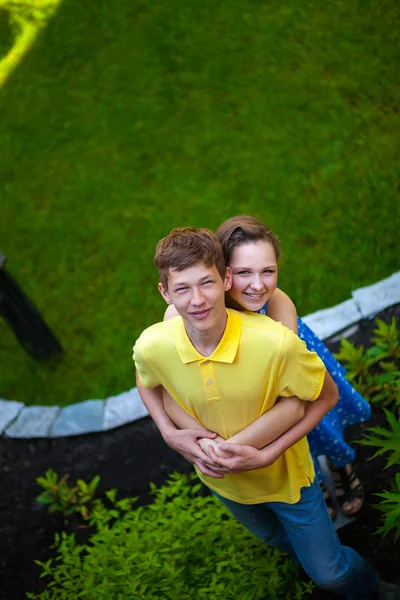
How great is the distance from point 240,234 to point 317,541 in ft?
3.91

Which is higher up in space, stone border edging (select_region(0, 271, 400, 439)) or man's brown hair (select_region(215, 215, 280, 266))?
man's brown hair (select_region(215, 215, 280, 266))

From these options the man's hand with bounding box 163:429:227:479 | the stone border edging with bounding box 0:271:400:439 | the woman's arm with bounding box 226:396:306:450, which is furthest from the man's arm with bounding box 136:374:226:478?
the stone border edging with bounding box 0:271:400:439

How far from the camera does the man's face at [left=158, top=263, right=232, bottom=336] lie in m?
1.90

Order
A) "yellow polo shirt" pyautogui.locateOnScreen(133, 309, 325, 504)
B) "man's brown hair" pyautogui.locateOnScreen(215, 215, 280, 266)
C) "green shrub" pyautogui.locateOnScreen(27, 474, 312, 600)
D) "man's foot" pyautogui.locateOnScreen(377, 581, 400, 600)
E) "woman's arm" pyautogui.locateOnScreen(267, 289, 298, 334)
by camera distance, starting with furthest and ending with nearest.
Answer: "man's foot" pyautogui.locateOnScreen(377, 581, 400, 600) → "green shrub" pyautogui.locateOnScreen(27, 474, 312, 600) → "woman's arm" pyautogui.locateOnScreen(267, 289, 298, 334) → "man's brown hair" pyautogui.locateOnScreen(215, 215, 280, 266) → "yellow polo shirt" pyautogui.locateOnScreen(133, 309, 325, 504)

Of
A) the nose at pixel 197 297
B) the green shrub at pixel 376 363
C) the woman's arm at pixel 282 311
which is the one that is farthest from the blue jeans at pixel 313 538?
the green shrub at pixel 376 363

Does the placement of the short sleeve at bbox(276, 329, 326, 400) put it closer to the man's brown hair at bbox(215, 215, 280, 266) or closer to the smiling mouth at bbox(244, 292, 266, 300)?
the smiling mouth at bbox(244, 292, 266, 300)

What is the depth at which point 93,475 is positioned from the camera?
3.98m

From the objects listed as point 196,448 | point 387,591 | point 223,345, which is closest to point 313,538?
point 196,448

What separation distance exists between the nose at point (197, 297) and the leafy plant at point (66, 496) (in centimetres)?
228

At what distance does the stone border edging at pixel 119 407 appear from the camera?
13.9 feet

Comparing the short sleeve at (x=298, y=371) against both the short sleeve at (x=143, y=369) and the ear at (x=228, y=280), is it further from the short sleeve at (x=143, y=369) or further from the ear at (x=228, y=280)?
the short sleeve at (x=143, y=369)

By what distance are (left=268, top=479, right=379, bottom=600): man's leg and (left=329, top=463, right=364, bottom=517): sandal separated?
71 centimetres

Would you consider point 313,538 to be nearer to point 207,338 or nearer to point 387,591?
point 387,591

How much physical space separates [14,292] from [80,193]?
152cm
